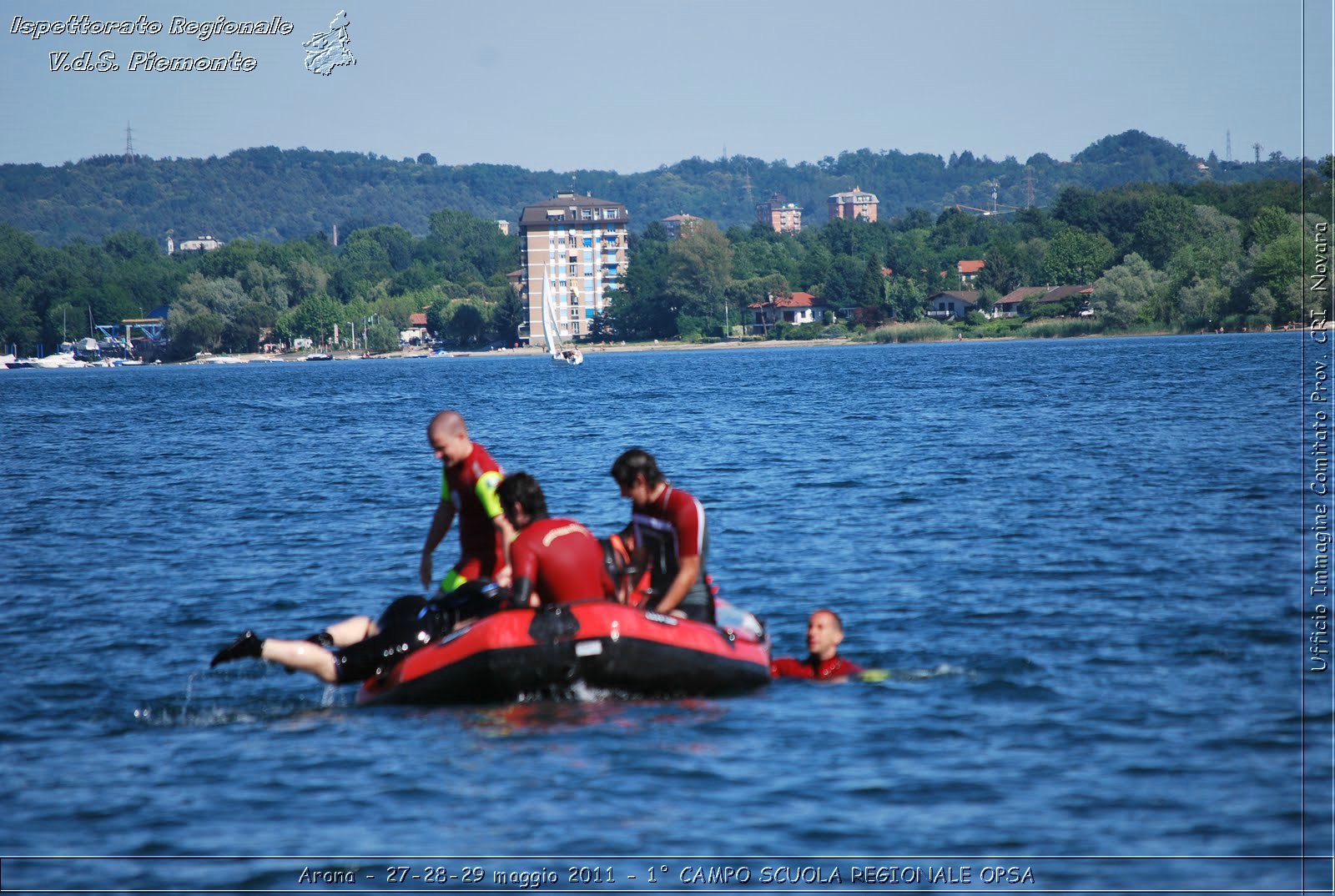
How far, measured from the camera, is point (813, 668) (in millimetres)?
12469

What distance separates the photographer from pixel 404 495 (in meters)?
28.9

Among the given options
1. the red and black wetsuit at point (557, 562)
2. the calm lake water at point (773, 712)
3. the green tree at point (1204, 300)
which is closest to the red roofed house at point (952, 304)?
the green tree at point (1204, 300)

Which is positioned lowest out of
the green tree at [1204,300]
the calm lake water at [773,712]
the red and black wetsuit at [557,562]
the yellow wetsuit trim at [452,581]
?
the calm lake water at [773,712]

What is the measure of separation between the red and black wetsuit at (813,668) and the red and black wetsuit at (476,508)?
102 inches

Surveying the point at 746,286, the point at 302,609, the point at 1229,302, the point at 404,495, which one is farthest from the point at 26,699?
the point at 746,286

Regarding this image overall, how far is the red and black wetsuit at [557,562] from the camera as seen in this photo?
1091cm

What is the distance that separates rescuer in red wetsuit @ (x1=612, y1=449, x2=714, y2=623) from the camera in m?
11.1

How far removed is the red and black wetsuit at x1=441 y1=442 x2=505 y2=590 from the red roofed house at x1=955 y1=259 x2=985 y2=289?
15933 cm

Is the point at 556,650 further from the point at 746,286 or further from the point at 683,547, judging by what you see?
the point at 746,286

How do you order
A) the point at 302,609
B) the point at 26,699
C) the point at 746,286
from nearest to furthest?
the point at 26,699, the point at 302,609, the point at 746,286

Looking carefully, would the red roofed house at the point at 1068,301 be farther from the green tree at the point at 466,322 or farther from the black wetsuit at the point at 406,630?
the black wetsuit at the point at 406,630

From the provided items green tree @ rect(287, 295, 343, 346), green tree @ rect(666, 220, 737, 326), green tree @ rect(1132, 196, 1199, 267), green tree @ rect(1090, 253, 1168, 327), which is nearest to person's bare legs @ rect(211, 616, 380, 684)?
green tree @ rect(1090, 253, 1168, 327)

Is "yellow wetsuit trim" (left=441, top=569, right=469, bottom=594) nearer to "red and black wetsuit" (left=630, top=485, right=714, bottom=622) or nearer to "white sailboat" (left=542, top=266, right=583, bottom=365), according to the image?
"red and black wetsuit" (left=630, top=485, right=714, bottom=622)

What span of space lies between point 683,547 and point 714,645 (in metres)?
0.86
